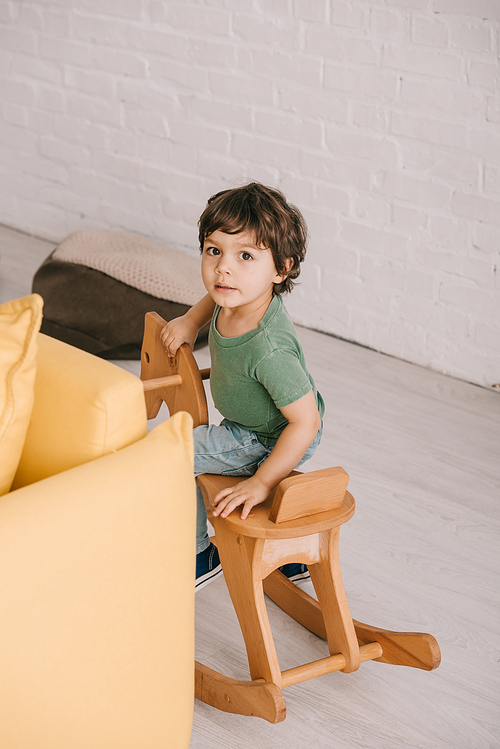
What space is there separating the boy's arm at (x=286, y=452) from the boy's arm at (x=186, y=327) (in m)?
0.25

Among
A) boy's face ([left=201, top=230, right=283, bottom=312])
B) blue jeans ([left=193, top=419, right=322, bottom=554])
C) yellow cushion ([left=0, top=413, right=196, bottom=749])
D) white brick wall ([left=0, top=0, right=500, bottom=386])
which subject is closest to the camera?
yellow cushion ([left=0, top=413, right=196, bottom=749])

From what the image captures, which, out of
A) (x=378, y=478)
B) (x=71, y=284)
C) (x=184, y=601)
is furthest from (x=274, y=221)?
(x=71, y=284)

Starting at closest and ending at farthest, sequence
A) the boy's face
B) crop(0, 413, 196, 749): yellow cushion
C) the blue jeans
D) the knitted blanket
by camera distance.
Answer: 1. crop(0, 413, 196, 749): yellow cushion
2. the boy's face
3. the blue jeans
4. the knitted blanket

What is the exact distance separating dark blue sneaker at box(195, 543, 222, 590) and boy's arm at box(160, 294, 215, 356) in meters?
0.35

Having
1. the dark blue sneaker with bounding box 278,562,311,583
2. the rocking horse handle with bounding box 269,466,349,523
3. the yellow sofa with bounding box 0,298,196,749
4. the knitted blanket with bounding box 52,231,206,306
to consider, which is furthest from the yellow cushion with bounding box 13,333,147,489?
the knitted blanket with bounding box 52,231,206,306

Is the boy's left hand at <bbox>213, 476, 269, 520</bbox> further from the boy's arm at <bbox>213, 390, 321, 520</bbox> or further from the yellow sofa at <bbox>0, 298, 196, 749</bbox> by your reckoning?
the yellow sofa at <bbox>0, 298, 196, 749</bbox>

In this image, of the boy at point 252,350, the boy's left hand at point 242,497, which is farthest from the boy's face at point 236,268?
the boy's left hand at point 242,497

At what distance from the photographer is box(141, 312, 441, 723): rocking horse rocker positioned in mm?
1007

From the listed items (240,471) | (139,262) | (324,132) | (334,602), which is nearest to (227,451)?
(240,471)

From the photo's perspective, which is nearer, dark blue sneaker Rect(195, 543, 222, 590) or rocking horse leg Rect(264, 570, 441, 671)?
rocking horse leg Rect(264, 570, 441, 671)

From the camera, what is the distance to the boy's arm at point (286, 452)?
3.47ft

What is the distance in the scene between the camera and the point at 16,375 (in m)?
0.69

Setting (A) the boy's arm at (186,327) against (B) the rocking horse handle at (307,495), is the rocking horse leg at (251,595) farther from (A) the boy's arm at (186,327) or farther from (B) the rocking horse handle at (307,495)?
(A) the boy's arm at (186,327)

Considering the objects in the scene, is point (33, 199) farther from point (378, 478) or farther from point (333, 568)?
point (333, 568)
